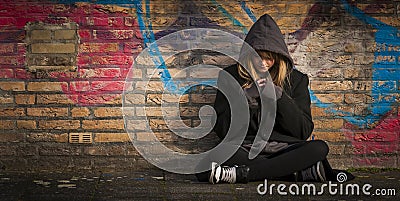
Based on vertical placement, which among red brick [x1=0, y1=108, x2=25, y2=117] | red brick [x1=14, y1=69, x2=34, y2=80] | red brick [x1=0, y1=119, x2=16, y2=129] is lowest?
red brick [x1=0, y1=119, x2=16, y2=129]

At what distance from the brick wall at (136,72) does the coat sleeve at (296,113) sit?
353mm

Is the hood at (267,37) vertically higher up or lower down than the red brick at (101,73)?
higher up

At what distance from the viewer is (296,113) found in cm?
514

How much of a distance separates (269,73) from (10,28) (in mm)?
2142

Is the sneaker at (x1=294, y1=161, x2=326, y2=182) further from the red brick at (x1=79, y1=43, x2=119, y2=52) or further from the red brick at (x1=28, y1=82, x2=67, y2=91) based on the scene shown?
the red brick at (x1=28, y1=82, x2=67, y2=91)

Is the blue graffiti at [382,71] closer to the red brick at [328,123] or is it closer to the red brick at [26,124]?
the red brick at [328,123]

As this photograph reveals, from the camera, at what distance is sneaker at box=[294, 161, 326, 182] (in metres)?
5.15

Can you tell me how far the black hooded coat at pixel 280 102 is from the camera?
203 inches

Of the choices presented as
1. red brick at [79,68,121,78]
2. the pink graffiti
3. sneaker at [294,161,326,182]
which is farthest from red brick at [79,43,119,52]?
the pink graffiti

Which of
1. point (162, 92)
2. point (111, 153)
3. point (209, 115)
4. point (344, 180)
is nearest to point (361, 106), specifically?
point (344, 180)

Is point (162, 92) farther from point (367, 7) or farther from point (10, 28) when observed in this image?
point (367, 7)

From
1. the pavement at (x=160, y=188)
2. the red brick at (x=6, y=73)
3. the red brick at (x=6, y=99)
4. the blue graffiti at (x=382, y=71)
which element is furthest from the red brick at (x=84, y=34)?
the blue graffiti at (x=382, y=71)

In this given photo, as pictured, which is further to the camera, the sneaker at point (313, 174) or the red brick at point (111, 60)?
the red brick at point (111, 60)

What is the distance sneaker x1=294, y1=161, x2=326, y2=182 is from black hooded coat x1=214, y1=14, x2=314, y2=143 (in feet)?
0.85
